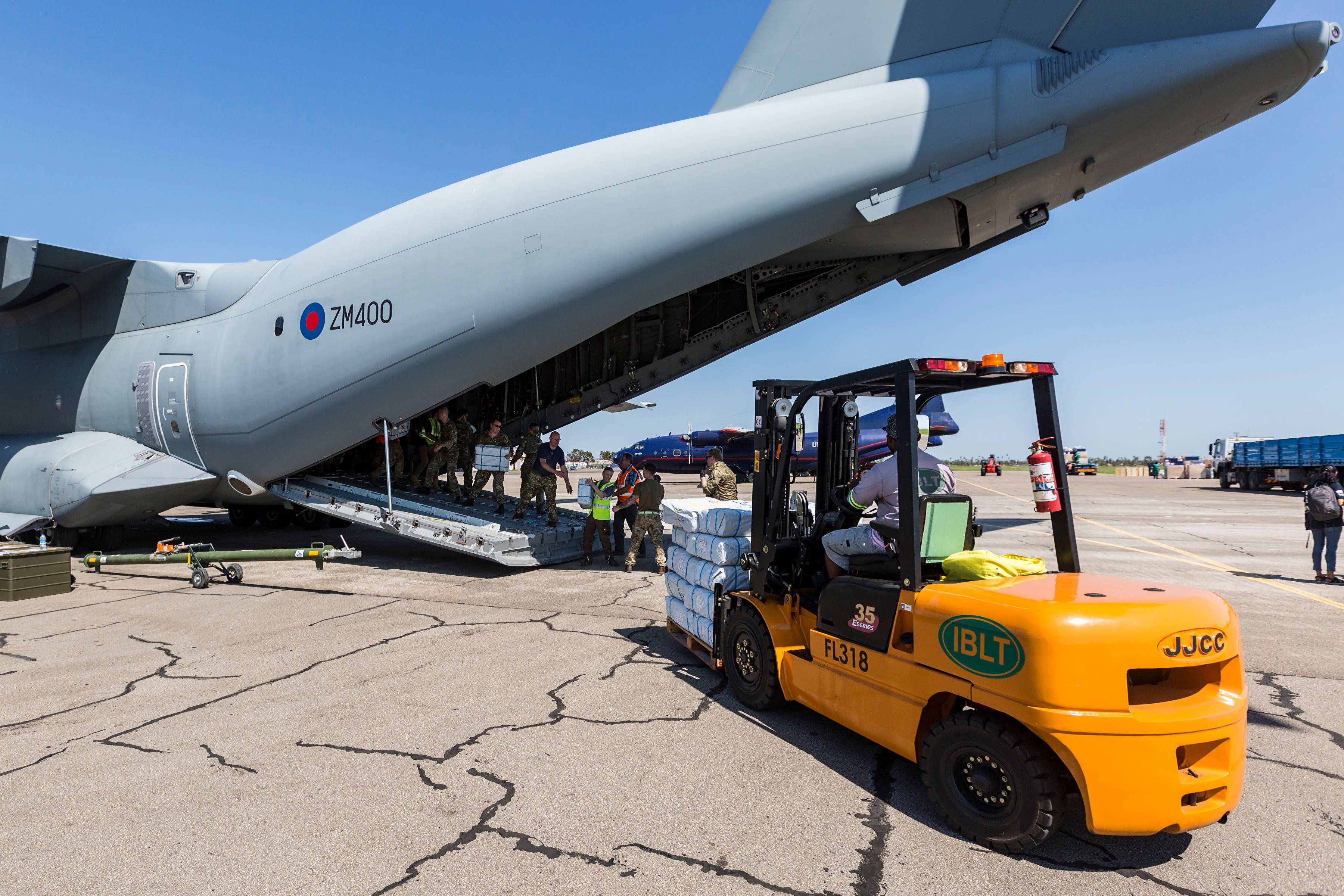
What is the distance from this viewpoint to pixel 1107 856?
3066 millimetres

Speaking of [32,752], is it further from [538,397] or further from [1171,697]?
[538,397]

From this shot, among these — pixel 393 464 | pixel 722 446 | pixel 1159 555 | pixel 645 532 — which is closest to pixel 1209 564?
pixel 1159 555

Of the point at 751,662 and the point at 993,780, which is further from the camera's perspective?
the point at 751,662

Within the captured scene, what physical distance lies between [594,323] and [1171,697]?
23.6 ft

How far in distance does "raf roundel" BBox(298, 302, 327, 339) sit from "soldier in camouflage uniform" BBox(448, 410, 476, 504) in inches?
105

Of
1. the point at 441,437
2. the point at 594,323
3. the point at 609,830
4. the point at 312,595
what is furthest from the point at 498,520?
the point at 609,830

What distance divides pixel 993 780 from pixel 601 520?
7696mm

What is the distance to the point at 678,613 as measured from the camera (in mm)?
6023

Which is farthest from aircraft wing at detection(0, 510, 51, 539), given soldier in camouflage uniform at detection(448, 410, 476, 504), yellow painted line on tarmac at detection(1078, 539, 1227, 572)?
yellow painted line on tarmac at detection(1078, 539, 1227, 572)

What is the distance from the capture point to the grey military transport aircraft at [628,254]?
7398mm

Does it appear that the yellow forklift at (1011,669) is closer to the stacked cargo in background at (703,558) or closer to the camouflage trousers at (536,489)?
the stacked cargo in background at (703,558)

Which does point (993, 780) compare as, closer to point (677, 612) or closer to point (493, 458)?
point (677, 612)

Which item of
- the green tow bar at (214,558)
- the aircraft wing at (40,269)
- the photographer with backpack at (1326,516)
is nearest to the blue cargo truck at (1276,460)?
the photographer with backpack at (1326,516)

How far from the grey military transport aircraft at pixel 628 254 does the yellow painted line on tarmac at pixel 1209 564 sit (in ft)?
18.8
